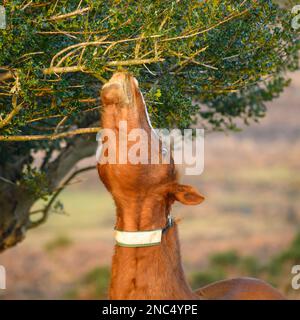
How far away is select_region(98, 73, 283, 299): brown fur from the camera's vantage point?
5789mm

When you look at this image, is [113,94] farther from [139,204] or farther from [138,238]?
[138,238]

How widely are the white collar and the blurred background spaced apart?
858 inches

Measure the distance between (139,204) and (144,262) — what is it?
38 cm

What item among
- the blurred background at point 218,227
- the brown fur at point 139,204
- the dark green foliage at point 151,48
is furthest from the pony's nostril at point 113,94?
the blurred background at point 218,227

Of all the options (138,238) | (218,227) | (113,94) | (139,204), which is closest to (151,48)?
(113,94)

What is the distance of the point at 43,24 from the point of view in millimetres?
7027

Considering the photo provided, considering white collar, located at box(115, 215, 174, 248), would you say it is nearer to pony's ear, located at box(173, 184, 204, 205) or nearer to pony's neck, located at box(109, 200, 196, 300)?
pony's neck, located at box(109, 200, 196, 300)

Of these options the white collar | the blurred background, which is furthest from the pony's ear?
the blurred background

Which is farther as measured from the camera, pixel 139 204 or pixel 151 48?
pixel 151 48

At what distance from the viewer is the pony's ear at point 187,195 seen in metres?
5.99

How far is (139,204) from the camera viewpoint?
599 cm

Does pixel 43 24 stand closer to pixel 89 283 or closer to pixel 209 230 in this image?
pixel 89 283
